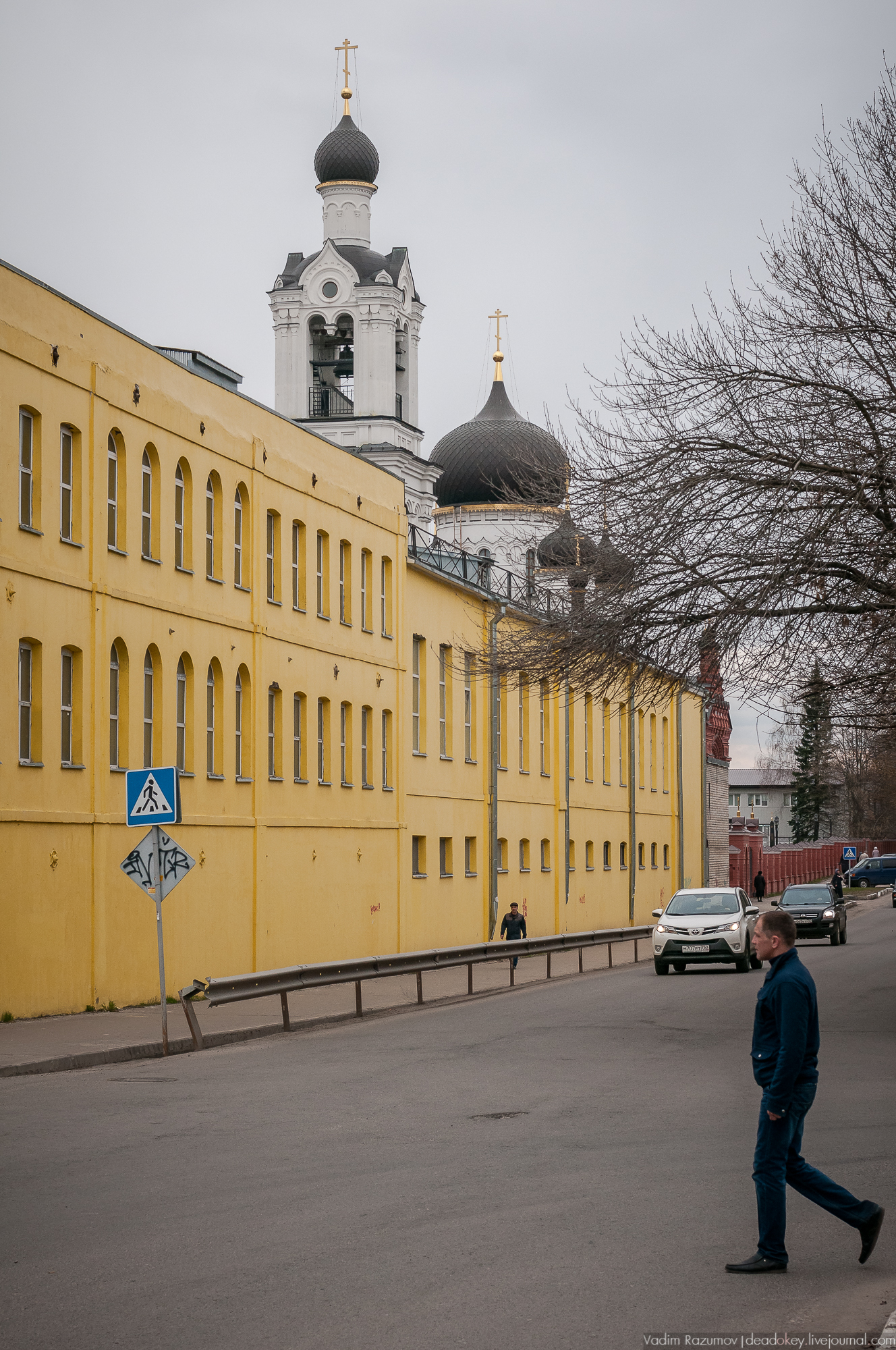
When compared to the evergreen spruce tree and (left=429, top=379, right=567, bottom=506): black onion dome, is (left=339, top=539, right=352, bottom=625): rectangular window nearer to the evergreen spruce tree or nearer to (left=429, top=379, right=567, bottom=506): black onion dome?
the evergreen spruce tree

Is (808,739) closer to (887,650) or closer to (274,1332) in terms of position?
(887,650)

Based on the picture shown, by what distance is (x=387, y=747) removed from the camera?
119 ft

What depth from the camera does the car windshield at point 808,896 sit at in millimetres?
44531

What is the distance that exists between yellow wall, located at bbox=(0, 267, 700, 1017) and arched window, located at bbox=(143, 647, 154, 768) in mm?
144

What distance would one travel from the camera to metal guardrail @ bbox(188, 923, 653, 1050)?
18516 mm

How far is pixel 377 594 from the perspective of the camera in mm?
35750

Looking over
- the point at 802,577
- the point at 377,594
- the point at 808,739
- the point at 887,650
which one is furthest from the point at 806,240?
the point at 808,739

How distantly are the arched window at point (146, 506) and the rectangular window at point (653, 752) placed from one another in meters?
35.6

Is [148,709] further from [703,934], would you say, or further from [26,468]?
[703,934]

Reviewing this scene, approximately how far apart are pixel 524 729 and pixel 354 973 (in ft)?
78.8

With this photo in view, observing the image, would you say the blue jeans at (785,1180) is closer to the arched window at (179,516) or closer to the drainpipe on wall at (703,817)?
the arched window at (179,516)

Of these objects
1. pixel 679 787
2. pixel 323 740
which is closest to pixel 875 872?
pixel 679 787

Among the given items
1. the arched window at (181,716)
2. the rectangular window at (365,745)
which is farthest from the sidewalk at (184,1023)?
the rectangular window at (365,745)

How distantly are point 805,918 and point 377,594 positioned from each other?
15488 mm
